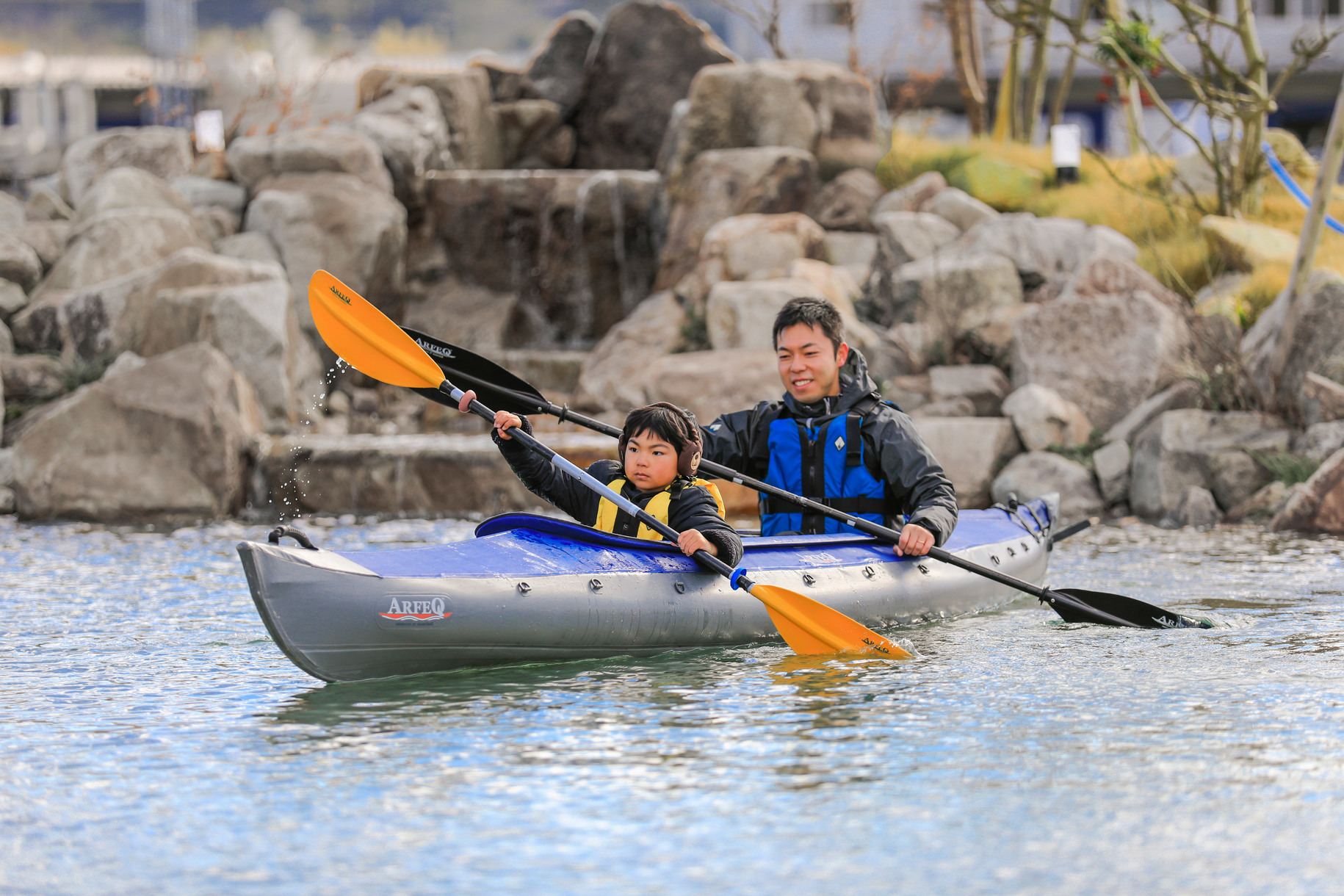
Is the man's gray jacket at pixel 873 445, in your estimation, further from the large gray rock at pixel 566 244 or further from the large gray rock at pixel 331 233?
the large gray rock at pixel 566 244

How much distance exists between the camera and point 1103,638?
4602mm

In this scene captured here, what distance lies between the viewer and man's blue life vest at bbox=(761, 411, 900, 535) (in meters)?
4.87

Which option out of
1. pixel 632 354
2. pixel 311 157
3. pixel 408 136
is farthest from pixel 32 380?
pixel 408 136

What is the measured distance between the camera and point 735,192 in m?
12.0

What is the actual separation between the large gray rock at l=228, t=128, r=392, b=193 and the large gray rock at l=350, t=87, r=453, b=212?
0.25 metres

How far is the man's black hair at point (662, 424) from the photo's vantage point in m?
4.26

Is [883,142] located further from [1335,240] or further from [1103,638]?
[1103,638]

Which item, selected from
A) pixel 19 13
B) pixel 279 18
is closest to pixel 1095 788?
pixel 279 18

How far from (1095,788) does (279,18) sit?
25.0 metres

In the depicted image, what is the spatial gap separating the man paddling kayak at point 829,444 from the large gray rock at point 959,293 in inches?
202

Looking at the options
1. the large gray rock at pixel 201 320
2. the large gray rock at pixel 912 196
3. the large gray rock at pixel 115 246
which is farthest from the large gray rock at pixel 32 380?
the large gray rock at pixel 912 196

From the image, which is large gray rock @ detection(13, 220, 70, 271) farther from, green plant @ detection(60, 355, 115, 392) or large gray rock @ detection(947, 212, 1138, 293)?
large gray rock @ detection(947, 212, 1138, 293)

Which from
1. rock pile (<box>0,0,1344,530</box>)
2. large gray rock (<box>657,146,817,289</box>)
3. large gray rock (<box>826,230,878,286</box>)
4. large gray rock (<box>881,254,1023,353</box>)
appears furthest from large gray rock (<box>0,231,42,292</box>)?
large gray rock (<box>881,254,1023,353</box>)

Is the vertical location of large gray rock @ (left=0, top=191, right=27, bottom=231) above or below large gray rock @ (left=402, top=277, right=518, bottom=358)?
above
